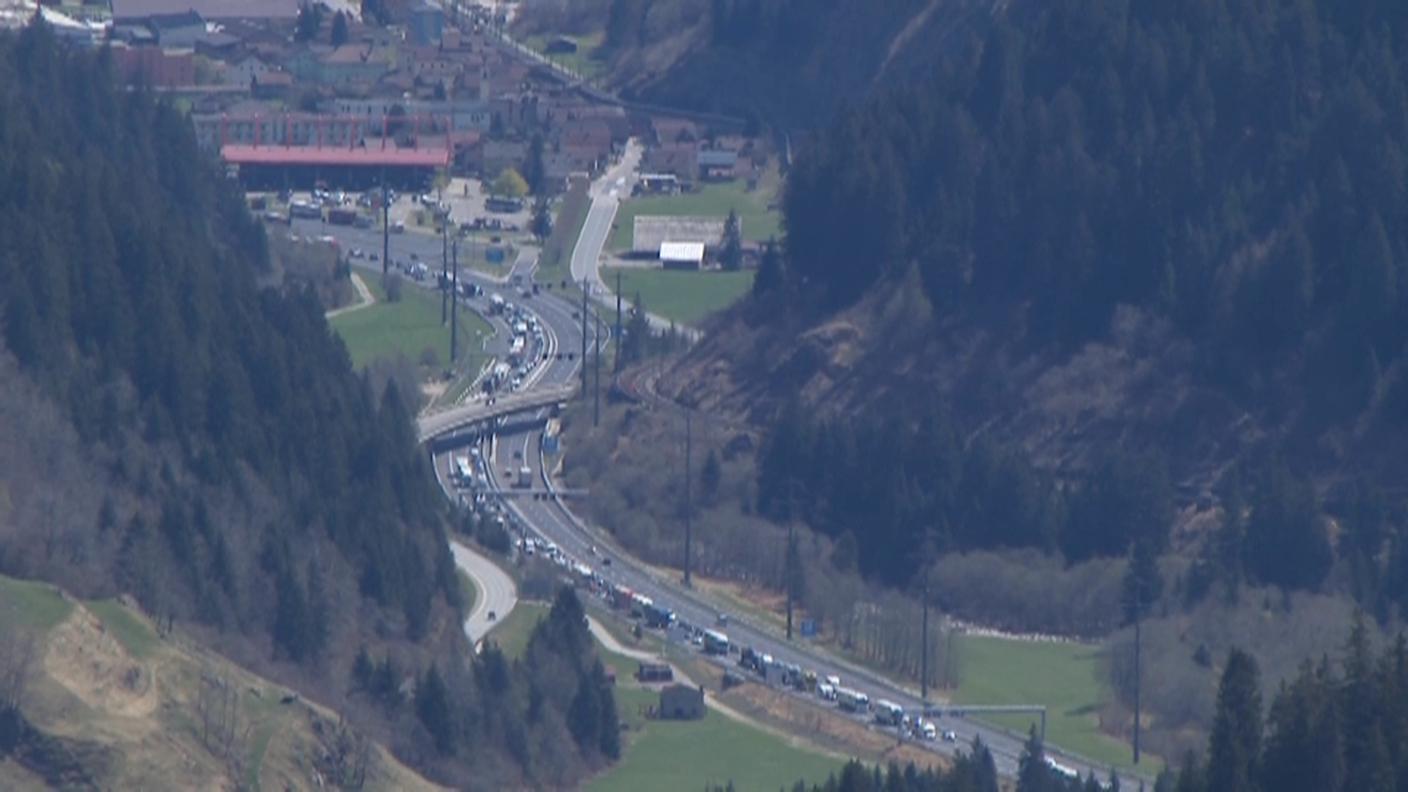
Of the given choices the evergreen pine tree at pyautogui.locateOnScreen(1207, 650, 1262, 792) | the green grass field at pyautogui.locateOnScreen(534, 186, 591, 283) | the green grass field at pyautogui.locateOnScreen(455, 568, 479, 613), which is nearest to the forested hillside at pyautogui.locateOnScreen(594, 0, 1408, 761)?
the green grass field at pyautogui.locateOnScreen(455, 568, 479, 613)

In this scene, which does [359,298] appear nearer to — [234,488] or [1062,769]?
[234,488]

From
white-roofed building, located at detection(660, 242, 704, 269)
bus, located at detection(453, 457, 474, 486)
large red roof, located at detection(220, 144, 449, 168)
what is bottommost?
bus, located at detection(453, 457, 474, 486)

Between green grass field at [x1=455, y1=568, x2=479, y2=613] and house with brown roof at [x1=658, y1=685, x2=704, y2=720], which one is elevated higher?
green grass field at [x1=455, y1=568, x2=479, y2=613]

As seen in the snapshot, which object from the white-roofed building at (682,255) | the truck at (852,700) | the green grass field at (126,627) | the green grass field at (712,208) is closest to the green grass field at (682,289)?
the white-roofed building at (682,255)

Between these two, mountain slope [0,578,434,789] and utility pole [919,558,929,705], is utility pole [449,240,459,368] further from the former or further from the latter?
mountain slope [0,578,434,789]

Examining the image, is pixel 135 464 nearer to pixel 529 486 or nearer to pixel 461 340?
pixel 529 486

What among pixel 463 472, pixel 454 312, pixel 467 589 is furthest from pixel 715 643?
pixel 454 312

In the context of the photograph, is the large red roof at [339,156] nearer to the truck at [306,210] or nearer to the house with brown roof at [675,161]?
the truck at [306,210]

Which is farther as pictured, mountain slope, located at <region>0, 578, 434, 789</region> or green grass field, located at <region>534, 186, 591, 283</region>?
green grass field, located at <region>534, 186, 591, 283</region>
